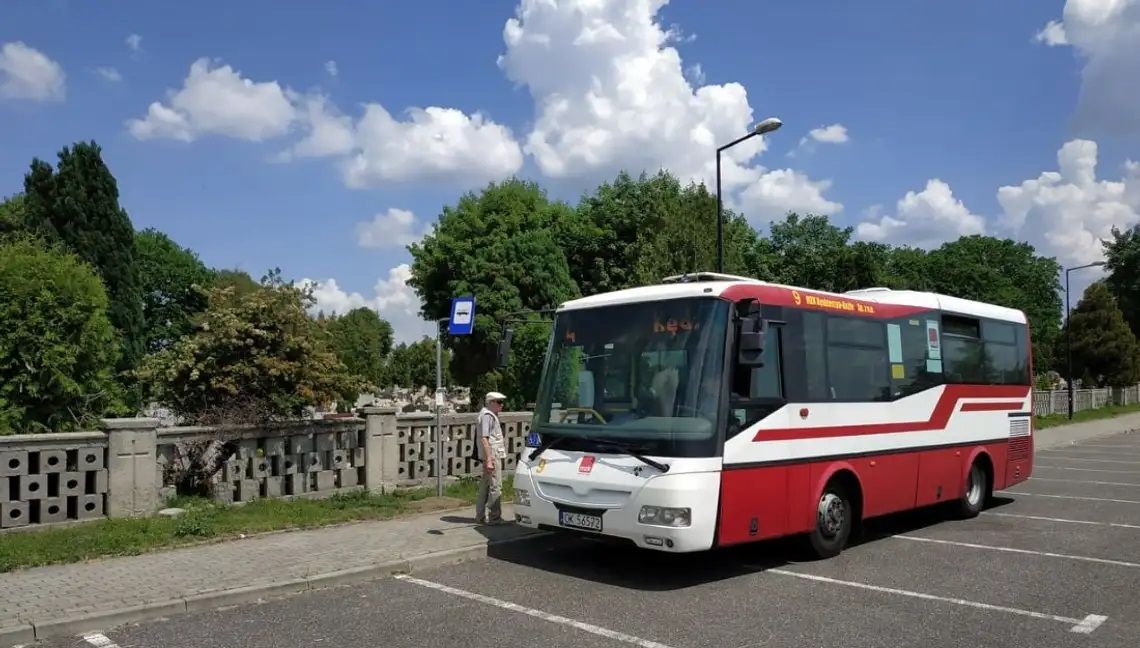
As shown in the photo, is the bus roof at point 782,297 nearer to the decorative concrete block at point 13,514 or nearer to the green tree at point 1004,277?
the decorative concrete block at point 13,514

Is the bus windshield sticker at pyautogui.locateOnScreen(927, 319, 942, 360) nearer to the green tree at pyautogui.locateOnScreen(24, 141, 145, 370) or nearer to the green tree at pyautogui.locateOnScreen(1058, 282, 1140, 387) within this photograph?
the green tree at pyautogui.locateOnScreen(24, 141, 145, 370)

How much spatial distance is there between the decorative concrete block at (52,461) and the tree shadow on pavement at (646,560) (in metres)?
4.90

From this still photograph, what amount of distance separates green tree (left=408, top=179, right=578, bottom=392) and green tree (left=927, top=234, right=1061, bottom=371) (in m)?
42.8

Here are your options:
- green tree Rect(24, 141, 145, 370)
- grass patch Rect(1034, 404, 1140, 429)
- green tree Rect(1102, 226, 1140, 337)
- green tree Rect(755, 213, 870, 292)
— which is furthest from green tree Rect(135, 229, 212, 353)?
green tree Rect(1102, 226, 1140, 337)

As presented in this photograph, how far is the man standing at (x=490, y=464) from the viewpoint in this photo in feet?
35.4

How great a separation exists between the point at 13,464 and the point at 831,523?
29.4 feet

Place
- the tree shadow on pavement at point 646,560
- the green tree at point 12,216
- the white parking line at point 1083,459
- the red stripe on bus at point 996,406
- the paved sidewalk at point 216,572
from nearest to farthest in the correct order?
1. the paved sidewalk at point 216,572
2. the tree shadow on pavement at point 646,560
3. the red stripe on bus at point 996,406
4. the white parking line at point 1083,459
5. the green tree at point 12,216

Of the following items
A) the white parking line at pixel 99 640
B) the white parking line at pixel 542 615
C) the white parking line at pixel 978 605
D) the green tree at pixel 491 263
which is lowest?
the white parking line at pixel 978 605

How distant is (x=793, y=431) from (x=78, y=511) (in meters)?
8.03

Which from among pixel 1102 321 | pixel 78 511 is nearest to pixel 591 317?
pixel 78 511

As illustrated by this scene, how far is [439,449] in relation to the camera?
507 inches

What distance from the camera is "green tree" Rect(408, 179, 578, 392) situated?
41.9 meters

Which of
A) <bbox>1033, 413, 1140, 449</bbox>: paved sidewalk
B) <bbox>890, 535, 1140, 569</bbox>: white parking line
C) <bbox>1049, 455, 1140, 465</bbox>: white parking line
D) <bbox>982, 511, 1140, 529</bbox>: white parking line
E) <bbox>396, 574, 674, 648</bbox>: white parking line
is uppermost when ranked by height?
<bbox>396, 574, 674, 648</bbox>: white parking line

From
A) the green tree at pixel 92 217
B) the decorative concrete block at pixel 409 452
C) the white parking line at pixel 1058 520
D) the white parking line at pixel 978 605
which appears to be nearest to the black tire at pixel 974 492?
the white parking line at pixel 1058 520
